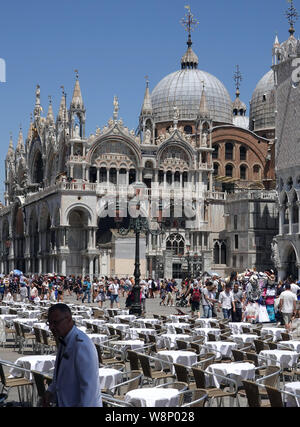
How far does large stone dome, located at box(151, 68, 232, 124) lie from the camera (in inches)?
2790

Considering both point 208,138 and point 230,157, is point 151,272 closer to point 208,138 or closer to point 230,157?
point 208,138

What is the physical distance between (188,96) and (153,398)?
209ft

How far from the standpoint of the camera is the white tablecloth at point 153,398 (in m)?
8.80

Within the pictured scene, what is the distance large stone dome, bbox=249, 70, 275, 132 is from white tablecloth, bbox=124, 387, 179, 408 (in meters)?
67.8

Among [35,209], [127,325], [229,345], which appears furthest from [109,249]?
[229,345]

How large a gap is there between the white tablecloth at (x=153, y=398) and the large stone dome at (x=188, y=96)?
6184 cm

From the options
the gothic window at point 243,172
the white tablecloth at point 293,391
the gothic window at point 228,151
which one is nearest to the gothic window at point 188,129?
the gothic window at point 228,151

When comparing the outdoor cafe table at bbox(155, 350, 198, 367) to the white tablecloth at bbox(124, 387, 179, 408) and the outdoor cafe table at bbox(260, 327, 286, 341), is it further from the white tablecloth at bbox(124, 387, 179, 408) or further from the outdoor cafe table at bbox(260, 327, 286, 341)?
the outdoor cafe table at bbox(260, 327, 286, 341)

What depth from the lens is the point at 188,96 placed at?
71125 millimetres

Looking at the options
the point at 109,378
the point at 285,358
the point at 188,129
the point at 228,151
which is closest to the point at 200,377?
the point at 109,378

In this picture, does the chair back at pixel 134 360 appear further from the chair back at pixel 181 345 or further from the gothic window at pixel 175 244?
the gothic window at pixel 175 244

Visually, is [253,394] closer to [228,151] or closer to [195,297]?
[195,297]

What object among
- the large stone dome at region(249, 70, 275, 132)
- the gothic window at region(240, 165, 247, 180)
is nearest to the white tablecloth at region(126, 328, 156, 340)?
the gothic window at region(240, 165, 247, 180)

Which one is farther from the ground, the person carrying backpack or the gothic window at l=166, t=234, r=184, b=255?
the gothic window at l=166, t=234, r=184, b=255
